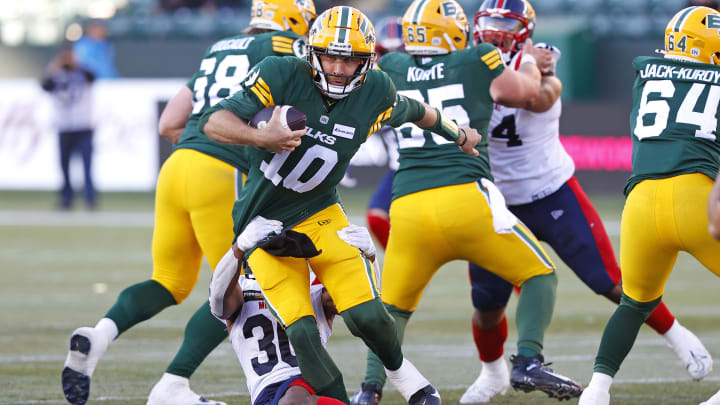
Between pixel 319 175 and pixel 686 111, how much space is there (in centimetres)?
156

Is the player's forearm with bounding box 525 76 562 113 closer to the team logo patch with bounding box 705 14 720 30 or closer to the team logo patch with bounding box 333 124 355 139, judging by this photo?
the team logo patch with bounding box 705 14 720 30

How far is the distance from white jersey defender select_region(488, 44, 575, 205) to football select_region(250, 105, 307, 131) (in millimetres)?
1830

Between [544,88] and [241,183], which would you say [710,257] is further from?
[241,183]

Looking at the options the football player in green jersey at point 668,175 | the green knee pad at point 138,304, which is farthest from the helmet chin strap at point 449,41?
the green knee pad at point 138,304

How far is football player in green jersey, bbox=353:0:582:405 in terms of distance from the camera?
4953 mm

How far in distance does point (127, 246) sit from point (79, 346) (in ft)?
22.3

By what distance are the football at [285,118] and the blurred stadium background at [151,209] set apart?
165 cm

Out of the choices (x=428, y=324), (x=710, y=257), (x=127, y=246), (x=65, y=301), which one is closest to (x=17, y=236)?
(x=127, y=246)

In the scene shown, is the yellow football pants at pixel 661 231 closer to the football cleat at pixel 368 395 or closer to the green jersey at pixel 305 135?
the green jersey at pixel 305 135

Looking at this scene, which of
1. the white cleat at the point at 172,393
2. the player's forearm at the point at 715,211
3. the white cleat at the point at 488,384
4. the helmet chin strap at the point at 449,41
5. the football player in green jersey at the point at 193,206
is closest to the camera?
the player's forearm at the point at 715,211

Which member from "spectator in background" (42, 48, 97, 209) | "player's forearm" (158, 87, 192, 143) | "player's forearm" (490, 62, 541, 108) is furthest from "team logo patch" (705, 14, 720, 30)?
"spectator in background" (42, 48, 97, 209)

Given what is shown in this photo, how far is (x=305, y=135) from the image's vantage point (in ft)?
13.9

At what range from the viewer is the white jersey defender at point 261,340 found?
4.12 metres

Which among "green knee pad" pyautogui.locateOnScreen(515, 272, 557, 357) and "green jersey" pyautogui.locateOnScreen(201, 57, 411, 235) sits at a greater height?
"green jersey" pyautogui.locateOnScreen(201, 57, 411, 235)
